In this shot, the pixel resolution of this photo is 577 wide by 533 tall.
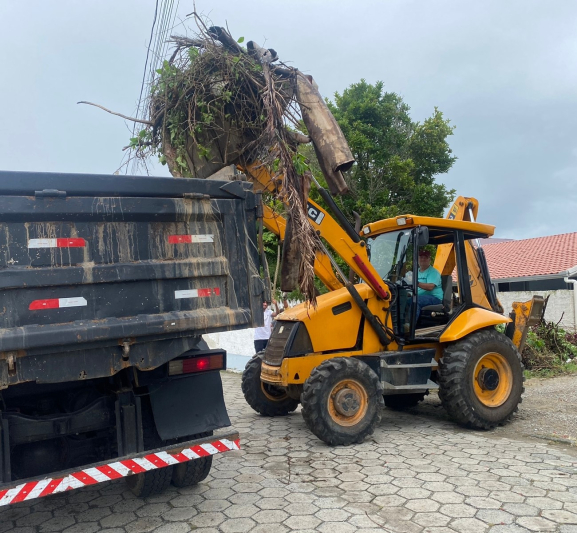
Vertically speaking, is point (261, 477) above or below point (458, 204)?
below

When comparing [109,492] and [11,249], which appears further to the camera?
[109,492]

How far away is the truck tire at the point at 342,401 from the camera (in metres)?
5.47

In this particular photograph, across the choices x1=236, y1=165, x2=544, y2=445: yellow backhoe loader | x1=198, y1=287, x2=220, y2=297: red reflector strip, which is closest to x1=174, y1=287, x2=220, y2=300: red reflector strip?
x1=198, y1=287, x2=220, y2=297: red reflector strip

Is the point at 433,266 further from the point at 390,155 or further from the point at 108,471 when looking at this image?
the point at 390,155

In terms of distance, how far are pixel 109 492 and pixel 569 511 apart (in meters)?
3.54

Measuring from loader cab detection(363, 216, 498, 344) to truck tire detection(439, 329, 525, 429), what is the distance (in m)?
0.43

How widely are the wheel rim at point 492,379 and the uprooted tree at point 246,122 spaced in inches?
111

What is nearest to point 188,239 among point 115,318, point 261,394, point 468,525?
point 115,318

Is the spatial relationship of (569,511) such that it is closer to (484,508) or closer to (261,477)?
(484,508)

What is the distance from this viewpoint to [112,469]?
138 inches

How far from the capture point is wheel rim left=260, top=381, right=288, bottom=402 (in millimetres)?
6961

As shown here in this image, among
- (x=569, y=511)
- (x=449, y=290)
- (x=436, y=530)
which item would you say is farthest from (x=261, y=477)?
(x=449, y=290)

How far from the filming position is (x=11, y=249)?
3098 mm

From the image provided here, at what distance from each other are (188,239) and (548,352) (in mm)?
9352
